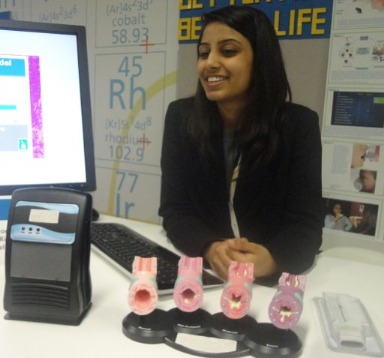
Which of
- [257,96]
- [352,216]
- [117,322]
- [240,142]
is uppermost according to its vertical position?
[257,96]

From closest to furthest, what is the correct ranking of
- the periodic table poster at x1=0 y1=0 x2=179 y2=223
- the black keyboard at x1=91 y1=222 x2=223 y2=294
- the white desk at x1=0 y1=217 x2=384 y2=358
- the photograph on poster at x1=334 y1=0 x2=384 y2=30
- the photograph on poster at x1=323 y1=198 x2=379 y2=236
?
the white desk at x1=0 y1=217 x2=384 y2=358
the black keyboard at x1=91 y1=222 x2=223 y2=294
the photograph on poster at x1=334 y1=0 x2=384 y2=30
the photograph on poster at x1=323 y1=198 x2=379 y2=236
the periodic table poster at x1=0 y1=0 x2=179 y2=223

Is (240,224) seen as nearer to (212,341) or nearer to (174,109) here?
(174,109)

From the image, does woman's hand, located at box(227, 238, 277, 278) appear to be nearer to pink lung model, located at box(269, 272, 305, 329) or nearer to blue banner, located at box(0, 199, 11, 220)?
pink lung model, located at box(269, 272, 305, 329)

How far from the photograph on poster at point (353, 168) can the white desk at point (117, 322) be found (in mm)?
926

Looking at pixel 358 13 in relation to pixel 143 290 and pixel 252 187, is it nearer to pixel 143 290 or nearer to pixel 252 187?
pixel 252 187

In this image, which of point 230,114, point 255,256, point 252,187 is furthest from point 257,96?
point 255,256

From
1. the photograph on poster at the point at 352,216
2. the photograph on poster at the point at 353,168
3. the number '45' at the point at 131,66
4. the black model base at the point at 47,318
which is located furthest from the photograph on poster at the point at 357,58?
the black model base at the point at 47,318

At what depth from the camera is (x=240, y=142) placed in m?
1.20

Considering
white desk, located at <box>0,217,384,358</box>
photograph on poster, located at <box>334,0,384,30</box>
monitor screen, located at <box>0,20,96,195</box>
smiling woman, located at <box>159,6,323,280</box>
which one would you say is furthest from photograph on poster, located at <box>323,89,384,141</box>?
monitor screen, located at <box>0,20,96,195</box>

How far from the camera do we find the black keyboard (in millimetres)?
738

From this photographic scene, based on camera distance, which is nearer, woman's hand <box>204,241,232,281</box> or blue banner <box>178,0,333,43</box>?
woman's hand <box>204,241,232,281</box>

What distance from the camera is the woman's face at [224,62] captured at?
1202 mm

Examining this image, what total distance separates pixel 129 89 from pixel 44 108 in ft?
5.21

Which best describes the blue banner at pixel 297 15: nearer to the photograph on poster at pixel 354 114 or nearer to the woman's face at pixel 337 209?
the photograph on poster at pixel 354 114
